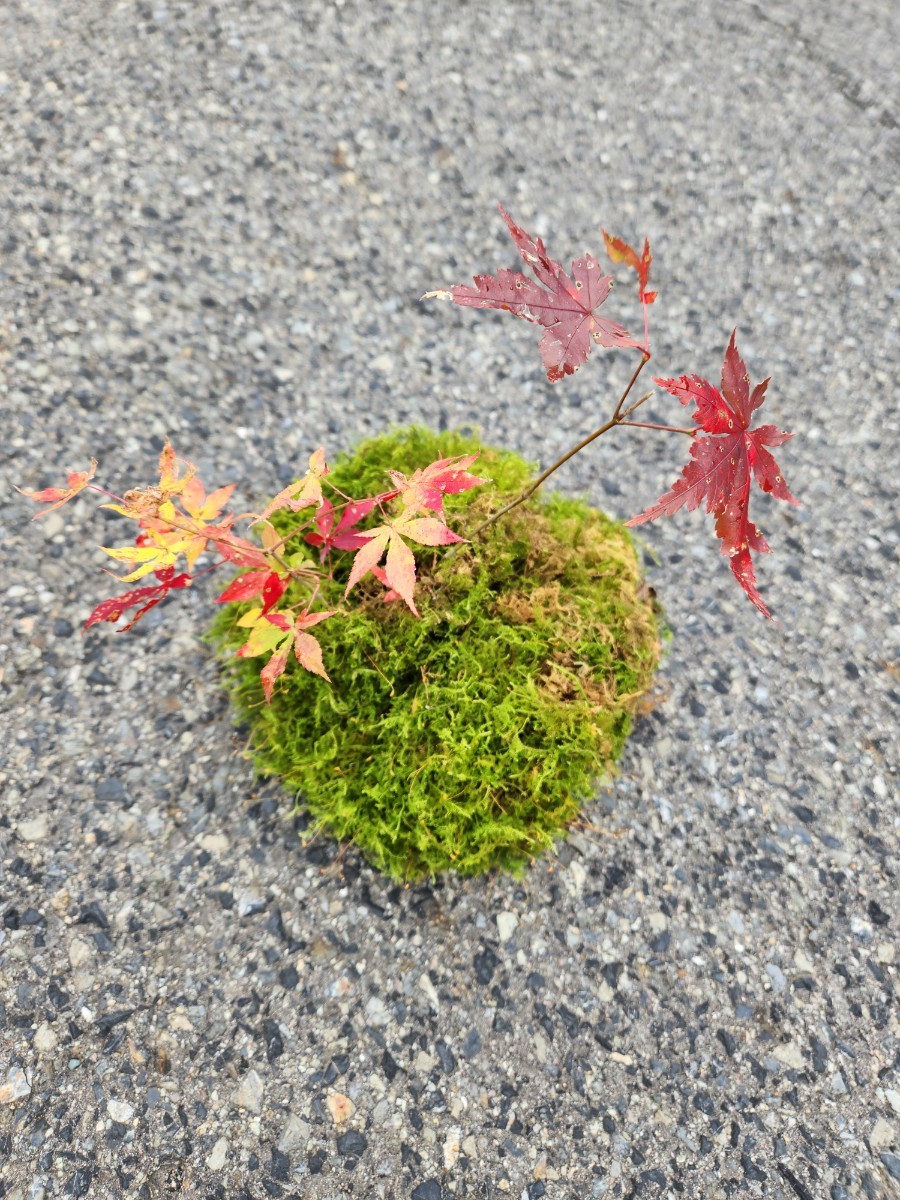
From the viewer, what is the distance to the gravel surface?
1757 mm

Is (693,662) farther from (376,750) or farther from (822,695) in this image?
(376,750)

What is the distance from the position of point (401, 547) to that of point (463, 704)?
0.57m

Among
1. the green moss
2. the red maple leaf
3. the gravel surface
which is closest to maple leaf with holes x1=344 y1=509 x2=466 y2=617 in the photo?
the red maple leaf

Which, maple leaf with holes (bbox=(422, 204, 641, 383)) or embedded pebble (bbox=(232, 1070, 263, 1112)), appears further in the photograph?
embedded pebble (bbox=(232, 1070, 263, 1112))

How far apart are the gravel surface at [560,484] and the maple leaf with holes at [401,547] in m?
0.86

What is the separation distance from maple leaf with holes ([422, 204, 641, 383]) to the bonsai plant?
0.28 meters

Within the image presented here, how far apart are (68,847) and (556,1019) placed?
3.91ft

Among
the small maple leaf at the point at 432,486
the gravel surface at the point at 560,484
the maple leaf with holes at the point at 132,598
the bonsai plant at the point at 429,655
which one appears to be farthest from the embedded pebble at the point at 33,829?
the small maple leaf at the point at 432,486

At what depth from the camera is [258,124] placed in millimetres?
3186

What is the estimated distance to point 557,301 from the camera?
141 centimetres

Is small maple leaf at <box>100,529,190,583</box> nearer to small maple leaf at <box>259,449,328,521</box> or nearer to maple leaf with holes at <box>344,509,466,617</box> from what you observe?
small maple leaf at <box>259,449,328,521</box>

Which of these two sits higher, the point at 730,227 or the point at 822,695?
the point at 730,227

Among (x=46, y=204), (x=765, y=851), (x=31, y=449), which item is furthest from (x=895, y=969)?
(x=46, y=204)

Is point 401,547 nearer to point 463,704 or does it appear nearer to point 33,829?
point 463,704
